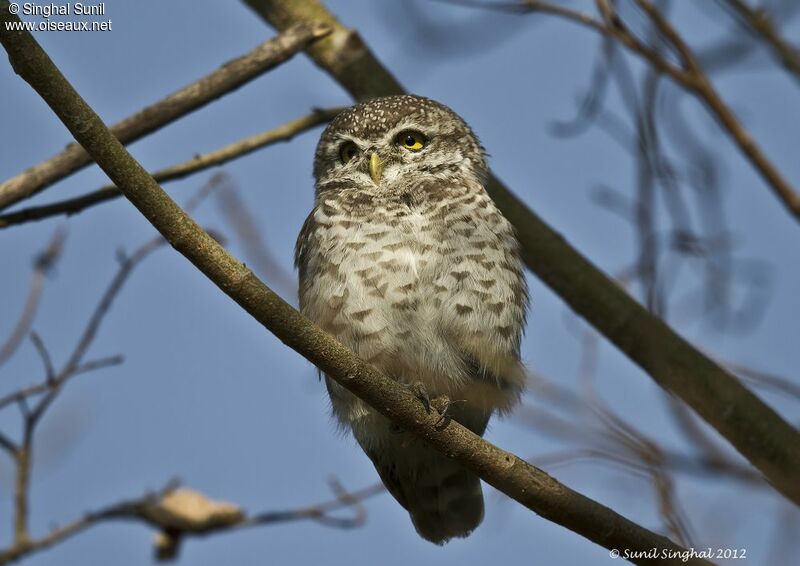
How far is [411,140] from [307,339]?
2.32 meters

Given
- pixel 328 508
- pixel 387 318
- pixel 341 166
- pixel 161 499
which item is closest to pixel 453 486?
pixel 328 508

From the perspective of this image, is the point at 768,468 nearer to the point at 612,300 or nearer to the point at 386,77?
the point at 612,300

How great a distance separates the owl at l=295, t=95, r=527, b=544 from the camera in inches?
173

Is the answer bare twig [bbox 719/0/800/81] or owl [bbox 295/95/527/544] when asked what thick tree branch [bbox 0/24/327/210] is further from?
bare twig [bbox 719/0/800/81]

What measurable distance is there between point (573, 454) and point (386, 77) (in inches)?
120

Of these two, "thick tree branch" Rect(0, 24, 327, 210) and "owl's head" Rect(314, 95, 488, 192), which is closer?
"thick tree branch" Rect(0, 24, 327, 210)

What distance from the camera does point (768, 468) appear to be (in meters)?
3.96

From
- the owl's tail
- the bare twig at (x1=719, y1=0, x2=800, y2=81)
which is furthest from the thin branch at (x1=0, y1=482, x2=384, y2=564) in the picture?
the bare twig at (x1=719, y1=0, x2=800, y2=81)

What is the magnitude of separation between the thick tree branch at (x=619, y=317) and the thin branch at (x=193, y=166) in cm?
29

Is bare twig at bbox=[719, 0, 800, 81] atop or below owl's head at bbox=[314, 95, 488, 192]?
below

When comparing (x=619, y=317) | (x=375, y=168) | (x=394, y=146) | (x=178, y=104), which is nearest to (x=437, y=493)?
(x=619, y=317)

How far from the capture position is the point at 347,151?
5445 millimetres

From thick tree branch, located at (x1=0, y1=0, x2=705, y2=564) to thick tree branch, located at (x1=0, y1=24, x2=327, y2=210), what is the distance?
4.92 feet

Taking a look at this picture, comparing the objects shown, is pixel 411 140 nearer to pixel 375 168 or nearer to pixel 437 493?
pixel 375 168
